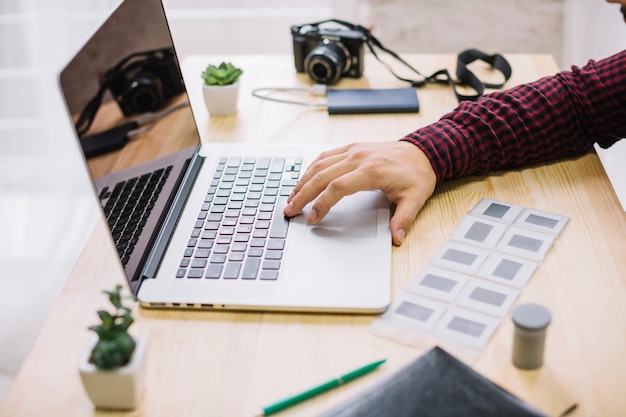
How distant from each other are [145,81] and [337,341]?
45 centimetres

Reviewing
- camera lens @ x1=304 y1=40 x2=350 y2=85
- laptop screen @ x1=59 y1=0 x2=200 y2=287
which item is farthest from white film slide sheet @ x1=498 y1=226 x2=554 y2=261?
camera lens @ x1=304 y1=40 x2=350 y2=85

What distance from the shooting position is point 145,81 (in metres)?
0.93

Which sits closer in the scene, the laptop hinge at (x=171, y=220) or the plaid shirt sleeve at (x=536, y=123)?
the laptop hinge at (x=171, y=220)

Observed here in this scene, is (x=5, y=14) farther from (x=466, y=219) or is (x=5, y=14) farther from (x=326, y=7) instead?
(x=466, y=219)

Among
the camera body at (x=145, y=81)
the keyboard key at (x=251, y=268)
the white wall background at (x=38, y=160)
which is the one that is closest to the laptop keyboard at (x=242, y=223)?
the keyboard key at (x=251, y=268)

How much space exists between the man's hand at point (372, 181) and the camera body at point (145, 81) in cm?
24

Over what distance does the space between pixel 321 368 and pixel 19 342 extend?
1.38m

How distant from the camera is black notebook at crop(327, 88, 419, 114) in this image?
49.5 inches

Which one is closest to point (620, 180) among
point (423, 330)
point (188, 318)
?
point (423, 330)

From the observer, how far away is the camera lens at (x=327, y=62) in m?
1.33

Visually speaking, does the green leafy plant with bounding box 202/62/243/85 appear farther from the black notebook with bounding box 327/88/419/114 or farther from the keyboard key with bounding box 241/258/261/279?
the keyboard key with bounding box 241/258/261/279

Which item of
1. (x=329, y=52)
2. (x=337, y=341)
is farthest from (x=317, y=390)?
(x=329, y=52)

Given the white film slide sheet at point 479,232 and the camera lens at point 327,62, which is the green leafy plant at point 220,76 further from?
the white film slide sheet at point 479,232

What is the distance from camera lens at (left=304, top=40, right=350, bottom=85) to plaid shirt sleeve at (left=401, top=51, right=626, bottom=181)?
0.33 metres
